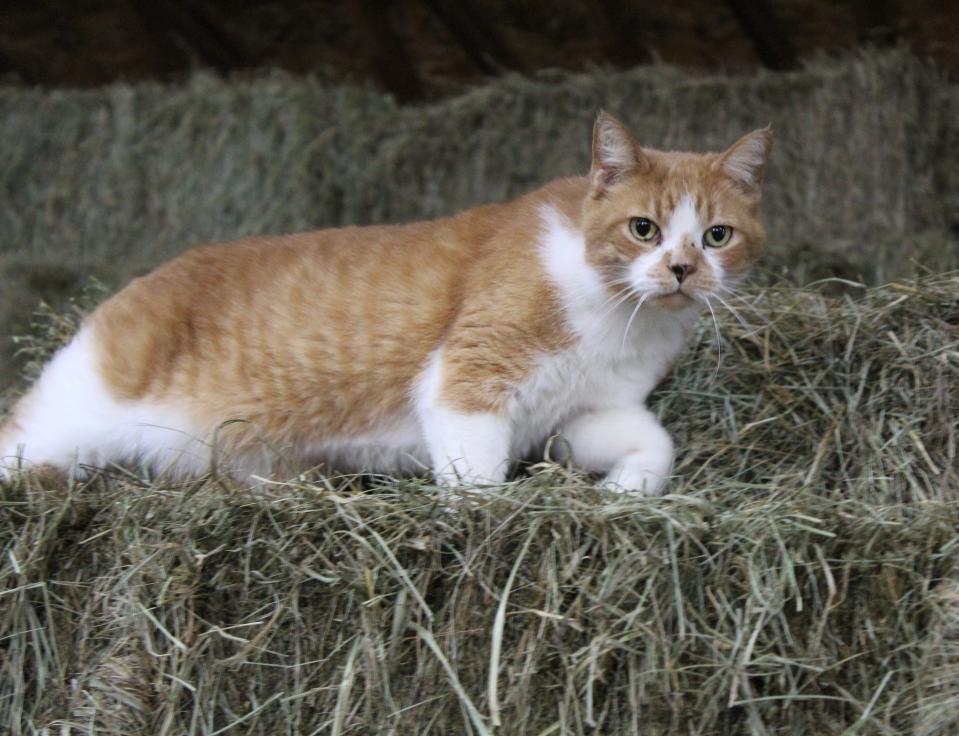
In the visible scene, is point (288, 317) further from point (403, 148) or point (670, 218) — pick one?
point (403, 148)

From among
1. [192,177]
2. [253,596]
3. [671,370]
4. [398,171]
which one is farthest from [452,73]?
[253,596]

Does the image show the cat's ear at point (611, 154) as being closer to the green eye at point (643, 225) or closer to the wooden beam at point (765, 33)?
the green eye at point (643, 225)

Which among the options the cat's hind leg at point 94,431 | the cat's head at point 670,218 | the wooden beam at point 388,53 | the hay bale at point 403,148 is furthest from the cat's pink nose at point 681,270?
the wooden beam at point 388,53

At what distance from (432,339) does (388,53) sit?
3178 millimetres

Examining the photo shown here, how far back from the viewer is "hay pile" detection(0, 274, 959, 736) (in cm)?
237

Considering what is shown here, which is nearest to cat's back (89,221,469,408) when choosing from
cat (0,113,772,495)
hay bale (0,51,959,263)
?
cat (0,113,772,495)

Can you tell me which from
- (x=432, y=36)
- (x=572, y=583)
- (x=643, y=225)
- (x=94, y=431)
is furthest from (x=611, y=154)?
(x=432, y=36)

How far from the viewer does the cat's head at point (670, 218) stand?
120 inches

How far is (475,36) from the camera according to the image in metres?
5.86

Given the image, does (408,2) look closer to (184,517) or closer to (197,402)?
(197,402)

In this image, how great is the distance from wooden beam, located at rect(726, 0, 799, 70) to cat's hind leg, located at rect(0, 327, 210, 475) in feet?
11.4

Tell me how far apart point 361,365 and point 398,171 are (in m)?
2.22

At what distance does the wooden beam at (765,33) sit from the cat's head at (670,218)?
252 centimetres

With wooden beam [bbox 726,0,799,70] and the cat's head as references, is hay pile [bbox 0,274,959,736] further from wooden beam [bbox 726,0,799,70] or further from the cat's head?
wooden beam [bbox 726,0,799,70]
